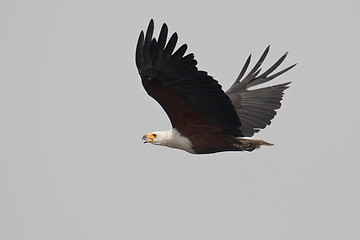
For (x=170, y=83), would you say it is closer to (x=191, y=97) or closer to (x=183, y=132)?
(x=191, y=97)

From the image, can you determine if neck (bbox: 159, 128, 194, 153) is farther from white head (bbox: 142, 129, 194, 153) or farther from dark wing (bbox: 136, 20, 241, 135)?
dark wing (bbox: 136, 20, 241, 135)

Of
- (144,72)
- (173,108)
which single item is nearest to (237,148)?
(173,108)

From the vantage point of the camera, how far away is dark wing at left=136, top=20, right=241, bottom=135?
1134 centimetres

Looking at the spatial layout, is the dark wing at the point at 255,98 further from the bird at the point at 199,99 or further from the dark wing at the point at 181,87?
the dark wing at the point at 181,87

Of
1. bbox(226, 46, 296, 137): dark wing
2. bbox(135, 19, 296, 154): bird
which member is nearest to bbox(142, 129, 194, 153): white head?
bbox(135, 19, 296, 154): bird

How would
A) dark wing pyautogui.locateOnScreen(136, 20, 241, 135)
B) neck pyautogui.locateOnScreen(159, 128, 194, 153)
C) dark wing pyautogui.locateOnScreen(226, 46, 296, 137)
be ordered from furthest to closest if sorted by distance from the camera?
1. dark wing pyautogui.locateOnScreen(226, 46, 296, 137)
2. neck pyautogui.locateOnScreen(159, 128, 194, 153)
3. dark wing pyautogui.locateOnScreen(136, 20, 241, 135)

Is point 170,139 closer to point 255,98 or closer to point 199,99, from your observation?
point 199,99

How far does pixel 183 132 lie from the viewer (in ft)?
43.1

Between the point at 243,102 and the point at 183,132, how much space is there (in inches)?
88.0

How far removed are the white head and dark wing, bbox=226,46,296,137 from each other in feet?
4.49

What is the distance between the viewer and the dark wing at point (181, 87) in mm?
11344

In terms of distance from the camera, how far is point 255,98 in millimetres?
14891

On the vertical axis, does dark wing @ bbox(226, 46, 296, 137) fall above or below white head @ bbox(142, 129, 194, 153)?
above

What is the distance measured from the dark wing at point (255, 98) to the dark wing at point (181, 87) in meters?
1.36
